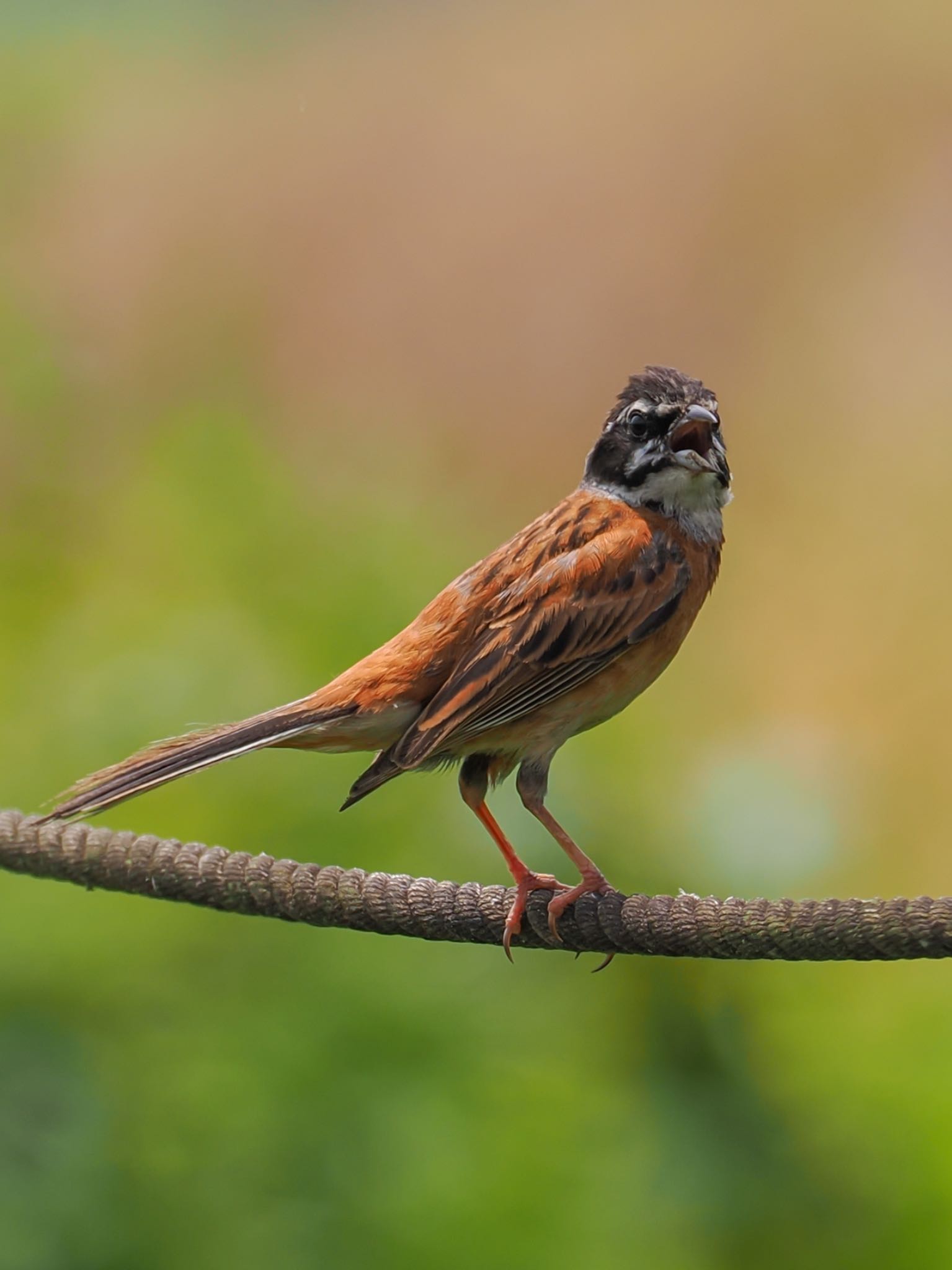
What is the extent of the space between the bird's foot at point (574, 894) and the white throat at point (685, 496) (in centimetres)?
100

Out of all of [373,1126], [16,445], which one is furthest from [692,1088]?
[16,445]

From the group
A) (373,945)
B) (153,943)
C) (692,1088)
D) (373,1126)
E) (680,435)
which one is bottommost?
(692,1088)

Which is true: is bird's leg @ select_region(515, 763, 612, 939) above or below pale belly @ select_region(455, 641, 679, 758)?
below

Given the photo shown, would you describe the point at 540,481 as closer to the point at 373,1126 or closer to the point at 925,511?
the point at 925,511

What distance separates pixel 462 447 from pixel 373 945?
24.0ft

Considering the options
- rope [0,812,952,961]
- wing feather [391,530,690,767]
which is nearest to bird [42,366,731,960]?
wing feather [391,530,690,767]

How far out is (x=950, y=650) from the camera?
35.5ft

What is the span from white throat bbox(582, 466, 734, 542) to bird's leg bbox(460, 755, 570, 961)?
0.84m

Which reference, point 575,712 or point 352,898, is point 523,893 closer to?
point 575,712

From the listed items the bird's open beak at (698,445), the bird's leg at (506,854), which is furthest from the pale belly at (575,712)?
the bird's open beak at (698,445)

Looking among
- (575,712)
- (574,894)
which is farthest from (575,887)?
(575,712)

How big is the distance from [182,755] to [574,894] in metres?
1.02

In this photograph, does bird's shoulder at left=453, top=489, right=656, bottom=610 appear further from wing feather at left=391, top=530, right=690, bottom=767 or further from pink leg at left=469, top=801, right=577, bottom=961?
pink leg at left=469, top=801, right=577, bottom=961

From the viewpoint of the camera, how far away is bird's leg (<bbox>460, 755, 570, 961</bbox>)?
13.0 feet
